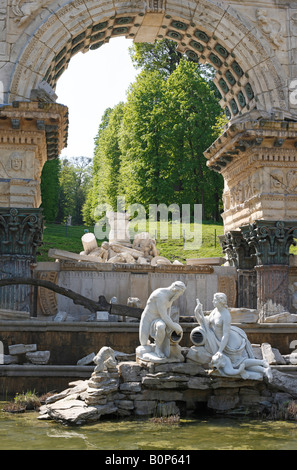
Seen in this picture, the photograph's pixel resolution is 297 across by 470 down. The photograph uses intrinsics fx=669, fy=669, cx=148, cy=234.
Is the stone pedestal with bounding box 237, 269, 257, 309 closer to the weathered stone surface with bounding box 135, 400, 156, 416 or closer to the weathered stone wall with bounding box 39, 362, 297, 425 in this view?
the weathered stone wall with bounding box 39, 362, 297, 425

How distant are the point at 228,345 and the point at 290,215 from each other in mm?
6274

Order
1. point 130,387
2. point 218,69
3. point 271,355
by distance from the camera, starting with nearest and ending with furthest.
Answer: point 130,387 → point 271,355 → point 218,69

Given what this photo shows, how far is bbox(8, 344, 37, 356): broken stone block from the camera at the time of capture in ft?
40.1

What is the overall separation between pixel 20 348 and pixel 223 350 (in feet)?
12.7

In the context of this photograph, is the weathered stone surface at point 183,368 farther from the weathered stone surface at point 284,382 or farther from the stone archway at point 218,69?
the stone archway at point 218,69

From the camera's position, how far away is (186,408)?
34.4 feet

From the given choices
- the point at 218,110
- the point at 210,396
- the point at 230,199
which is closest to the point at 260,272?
the point at 230,199

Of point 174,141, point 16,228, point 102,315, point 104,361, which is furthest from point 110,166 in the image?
point 104,361

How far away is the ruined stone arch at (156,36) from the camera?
15922 mm

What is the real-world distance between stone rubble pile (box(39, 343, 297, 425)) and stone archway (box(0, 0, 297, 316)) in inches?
215

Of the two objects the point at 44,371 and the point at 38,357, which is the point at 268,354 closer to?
the point at 44,371

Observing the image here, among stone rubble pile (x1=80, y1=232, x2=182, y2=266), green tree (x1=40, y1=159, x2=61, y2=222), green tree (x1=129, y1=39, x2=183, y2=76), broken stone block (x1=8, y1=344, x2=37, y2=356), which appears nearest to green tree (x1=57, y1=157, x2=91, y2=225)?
green tree (x1=40, y1=159, x2=61, y2=222)

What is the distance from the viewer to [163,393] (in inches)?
405

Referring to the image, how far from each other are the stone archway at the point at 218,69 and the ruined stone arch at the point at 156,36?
25mm
